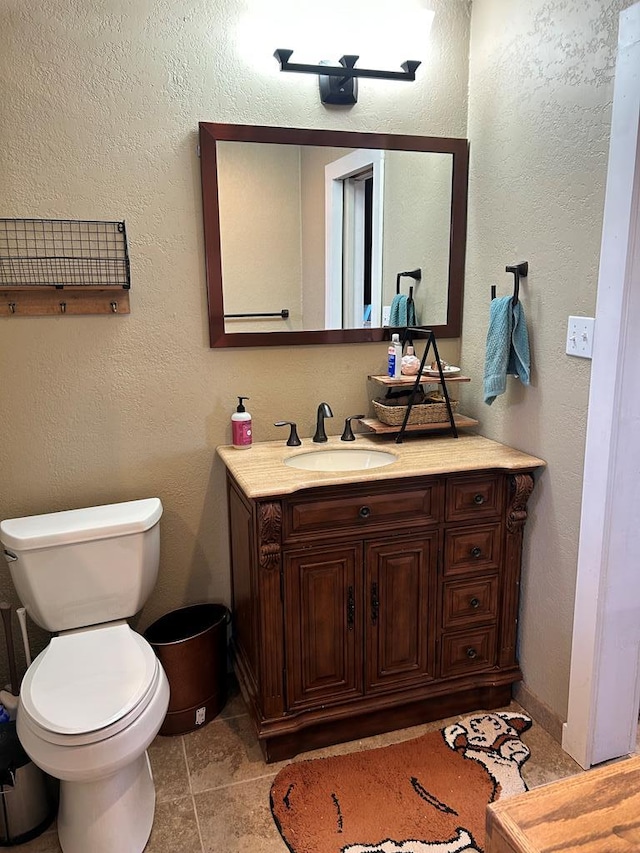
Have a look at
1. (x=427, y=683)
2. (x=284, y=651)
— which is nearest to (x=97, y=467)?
(x=284, y=651)

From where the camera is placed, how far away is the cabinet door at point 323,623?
2.08 m

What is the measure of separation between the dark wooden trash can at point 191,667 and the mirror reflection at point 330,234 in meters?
1.05

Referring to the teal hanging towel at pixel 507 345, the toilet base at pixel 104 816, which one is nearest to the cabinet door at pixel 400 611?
the teal hanging towel at pixel 507 345

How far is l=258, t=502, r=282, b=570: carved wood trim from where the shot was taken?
197 cm

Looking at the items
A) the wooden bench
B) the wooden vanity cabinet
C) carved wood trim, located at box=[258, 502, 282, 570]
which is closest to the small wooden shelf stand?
the wooden vanity cabinet

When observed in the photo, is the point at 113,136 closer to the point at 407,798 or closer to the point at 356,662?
the point at 356,662

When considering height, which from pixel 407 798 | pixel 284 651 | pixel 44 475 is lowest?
pixel 407 798

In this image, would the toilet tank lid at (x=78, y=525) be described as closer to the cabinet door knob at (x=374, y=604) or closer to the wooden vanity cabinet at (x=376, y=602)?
the wooden vanity cabinet at (x=376, y=602)

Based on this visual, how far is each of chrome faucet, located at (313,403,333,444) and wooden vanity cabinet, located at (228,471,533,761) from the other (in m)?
0.35

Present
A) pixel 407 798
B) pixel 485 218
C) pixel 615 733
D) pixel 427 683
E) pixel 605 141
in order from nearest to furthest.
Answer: pixel 605 141, pixel 407 798, pixel 615 733, pixel 427 683, pixel 485 218

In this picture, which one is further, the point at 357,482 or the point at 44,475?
the point at 44,475

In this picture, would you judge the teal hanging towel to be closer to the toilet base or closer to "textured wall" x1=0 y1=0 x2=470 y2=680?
"textured wall" x1=0 y1=0 x2=470 y2=680

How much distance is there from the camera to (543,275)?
7.02ft

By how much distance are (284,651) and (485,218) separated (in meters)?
1.62
